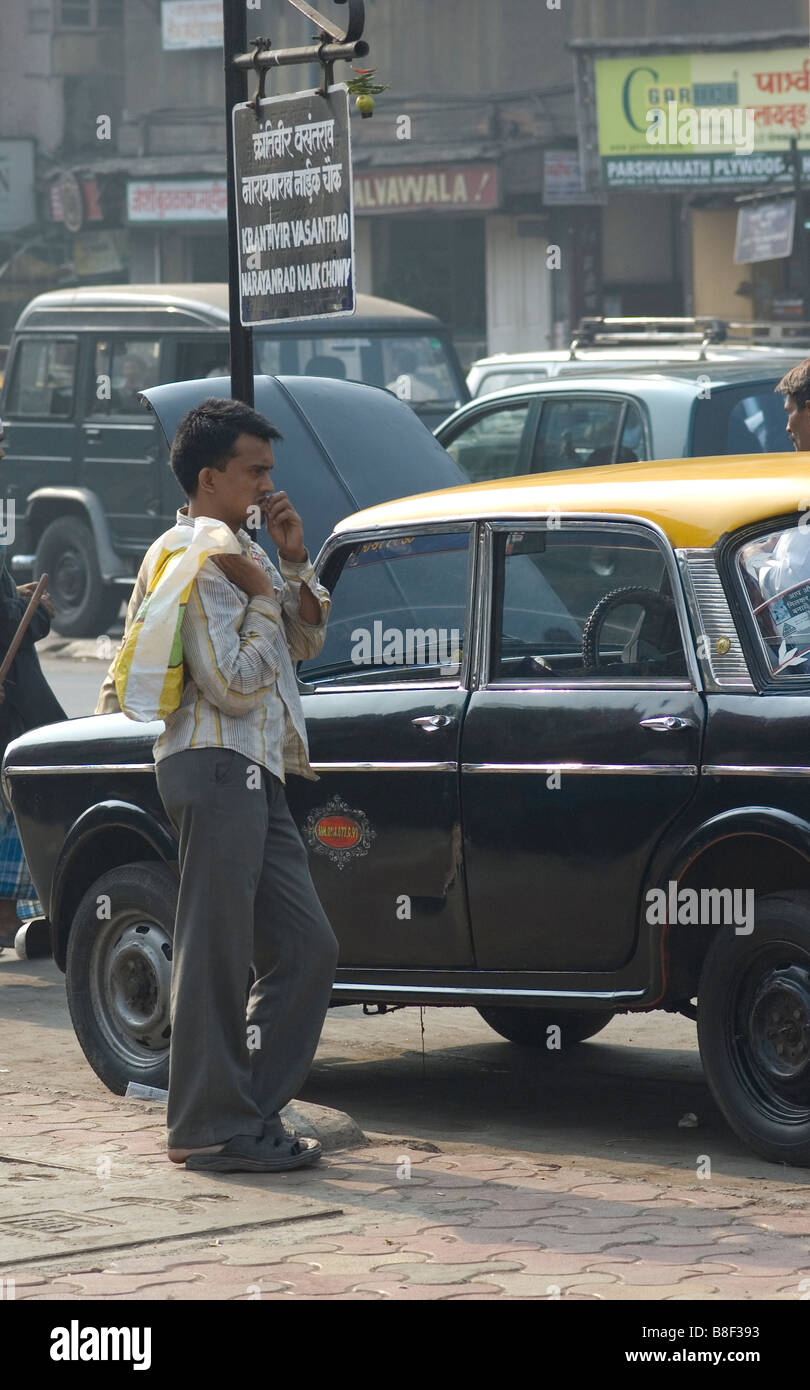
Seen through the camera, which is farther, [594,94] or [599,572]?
[594,94]

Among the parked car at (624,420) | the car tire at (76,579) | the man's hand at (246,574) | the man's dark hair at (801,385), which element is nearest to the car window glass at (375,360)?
the car tire at (76,579)

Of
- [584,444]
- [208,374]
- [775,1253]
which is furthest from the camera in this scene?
[208,374]

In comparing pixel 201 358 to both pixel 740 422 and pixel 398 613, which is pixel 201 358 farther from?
pixel 398 613

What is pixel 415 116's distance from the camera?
31.1 m

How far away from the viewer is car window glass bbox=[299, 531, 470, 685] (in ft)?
21.3

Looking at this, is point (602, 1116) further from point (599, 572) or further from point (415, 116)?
point (415, 116)

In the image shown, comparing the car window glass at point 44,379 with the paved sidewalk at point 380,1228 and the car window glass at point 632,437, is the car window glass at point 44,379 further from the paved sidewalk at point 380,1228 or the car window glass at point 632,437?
the paved sidewalk at point 380,1228

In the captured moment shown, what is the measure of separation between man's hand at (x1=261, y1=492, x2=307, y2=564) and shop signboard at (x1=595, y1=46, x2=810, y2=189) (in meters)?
20.8

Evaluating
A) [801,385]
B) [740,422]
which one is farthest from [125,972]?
[740,422]

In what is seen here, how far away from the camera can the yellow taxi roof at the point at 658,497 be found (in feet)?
19.3

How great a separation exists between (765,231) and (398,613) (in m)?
19.4

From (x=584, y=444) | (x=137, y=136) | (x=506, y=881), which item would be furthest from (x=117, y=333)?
(x=137, y=136)

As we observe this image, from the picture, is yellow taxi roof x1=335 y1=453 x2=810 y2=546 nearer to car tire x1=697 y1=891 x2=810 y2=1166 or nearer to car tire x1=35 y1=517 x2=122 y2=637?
car tire x1=697 y1=891 x2=810 y2=1166
